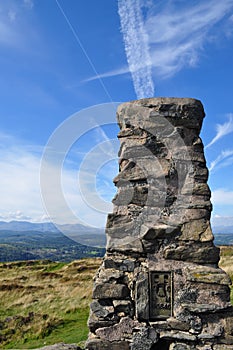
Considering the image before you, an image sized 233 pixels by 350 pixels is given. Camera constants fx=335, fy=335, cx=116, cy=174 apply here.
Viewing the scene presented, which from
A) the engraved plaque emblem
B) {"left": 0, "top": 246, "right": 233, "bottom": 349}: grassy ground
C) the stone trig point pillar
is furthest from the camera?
{"left": 0, "top": 246, "right": 233, "bottom": 349}: grassy ground

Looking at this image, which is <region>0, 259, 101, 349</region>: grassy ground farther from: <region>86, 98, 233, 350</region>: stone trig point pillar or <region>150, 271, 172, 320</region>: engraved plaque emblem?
<region>150, 271, 172, 320</region>: engraved plaque emblem

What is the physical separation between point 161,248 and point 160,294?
0.72m

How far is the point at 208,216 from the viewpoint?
18.3 feet

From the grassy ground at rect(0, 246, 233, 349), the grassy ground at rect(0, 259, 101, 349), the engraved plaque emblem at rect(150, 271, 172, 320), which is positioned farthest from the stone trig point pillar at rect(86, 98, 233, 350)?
the grassy ground at rect(0, 259, 101, 349)

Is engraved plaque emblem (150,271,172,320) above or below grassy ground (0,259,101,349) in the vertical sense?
above

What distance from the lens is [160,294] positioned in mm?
5336

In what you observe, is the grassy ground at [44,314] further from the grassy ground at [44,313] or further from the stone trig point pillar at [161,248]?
the stone trig point pillar at [161,248]

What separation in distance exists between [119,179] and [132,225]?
82 centimetres

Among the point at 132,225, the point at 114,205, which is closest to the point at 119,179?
the point at 114,205

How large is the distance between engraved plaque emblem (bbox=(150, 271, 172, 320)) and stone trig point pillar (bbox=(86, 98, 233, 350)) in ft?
0.05

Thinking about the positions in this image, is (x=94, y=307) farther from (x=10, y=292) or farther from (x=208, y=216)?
(x=10, y=292)

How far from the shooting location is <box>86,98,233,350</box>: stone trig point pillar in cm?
512

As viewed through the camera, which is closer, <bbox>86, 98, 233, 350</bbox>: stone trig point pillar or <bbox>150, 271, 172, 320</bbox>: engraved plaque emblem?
<bbox>86, 98, 233, 350</bbox>: stone trig point pillar

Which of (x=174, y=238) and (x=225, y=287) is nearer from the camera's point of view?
(x=225, y=287)
